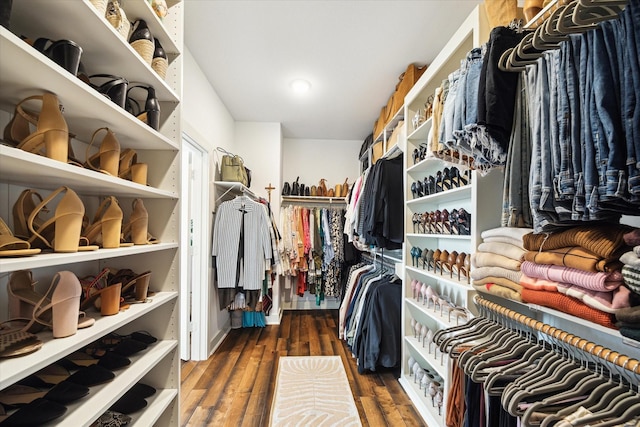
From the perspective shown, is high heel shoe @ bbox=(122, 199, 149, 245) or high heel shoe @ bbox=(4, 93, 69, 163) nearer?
high heel shoe @ bbox=(4, 93, 69, 163)

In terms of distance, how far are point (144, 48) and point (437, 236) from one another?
181cm

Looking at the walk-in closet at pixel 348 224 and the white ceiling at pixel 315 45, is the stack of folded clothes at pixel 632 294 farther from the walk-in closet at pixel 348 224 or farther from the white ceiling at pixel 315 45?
the white ceiling at pixel 315 45

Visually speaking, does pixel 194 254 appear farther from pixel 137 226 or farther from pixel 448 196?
pixel 448 196

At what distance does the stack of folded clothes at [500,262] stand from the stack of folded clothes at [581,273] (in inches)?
3.9

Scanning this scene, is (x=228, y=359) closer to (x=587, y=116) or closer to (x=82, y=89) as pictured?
(x=82, y=89)

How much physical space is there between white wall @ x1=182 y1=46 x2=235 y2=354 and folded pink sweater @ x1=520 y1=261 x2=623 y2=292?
7.54ft

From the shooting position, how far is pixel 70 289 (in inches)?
34.8

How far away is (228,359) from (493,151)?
2694 mm

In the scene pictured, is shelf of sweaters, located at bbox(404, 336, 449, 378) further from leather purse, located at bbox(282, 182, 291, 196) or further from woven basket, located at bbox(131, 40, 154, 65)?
leather purse, located at bbox(282, 182, 291, 196)

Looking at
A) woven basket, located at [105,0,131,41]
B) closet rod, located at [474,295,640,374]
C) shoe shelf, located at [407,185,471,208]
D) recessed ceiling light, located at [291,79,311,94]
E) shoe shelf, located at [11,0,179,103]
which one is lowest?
closet rod, located at [474,295,640,374]

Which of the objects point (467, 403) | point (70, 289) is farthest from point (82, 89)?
point (467, 403)

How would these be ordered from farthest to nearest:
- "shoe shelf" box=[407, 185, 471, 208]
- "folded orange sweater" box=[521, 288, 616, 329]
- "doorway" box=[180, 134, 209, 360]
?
"doorway" box=[180, 134, 209, 360]
"shoe shelf" box=[407, 185, 471, 208]
"folded orange sweater" box=[521, 288, 616, 329]

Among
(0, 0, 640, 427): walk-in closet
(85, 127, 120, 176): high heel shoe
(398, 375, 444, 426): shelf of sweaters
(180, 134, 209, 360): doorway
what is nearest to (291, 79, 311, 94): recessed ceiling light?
(0, 0, 640, 427): walk-in closet

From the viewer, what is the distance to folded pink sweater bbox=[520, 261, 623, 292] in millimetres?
711
